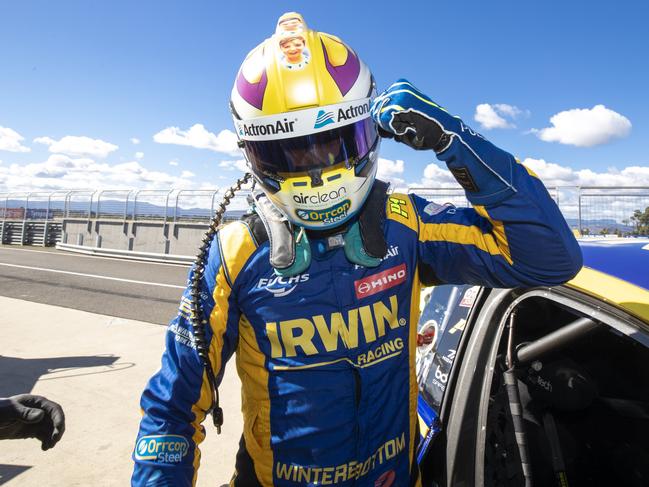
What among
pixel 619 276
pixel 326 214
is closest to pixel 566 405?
pixel 619 276

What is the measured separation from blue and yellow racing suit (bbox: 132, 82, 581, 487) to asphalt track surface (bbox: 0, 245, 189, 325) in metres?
6.03

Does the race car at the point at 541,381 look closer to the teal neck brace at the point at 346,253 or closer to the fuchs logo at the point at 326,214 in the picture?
the teal neck brace at the point at 346,253

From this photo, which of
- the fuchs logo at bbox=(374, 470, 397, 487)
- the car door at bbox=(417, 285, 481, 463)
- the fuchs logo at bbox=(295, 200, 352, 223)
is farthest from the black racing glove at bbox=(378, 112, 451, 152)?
the fuchs logo at bbox=(374, 470, 397, 487)

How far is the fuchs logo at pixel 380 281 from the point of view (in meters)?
1.43

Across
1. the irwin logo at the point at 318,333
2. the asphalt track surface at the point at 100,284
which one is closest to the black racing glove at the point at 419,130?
the irwin logo at the point at 318,333

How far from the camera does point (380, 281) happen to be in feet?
4.77

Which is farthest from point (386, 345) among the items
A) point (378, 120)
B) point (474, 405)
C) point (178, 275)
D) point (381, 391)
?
point (178, 275)

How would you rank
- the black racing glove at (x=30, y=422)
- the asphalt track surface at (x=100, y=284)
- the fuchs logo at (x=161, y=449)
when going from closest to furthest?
the fuchs logo at (x=161, y=449), the black racing glove at (x=30, y=422), the asphalt track surface at (x=100, y=284)

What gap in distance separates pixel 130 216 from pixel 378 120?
1787 cm

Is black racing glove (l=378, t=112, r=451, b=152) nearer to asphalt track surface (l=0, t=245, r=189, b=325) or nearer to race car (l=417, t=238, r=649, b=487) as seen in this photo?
race car (l=417, t=238, r=649, b=487)

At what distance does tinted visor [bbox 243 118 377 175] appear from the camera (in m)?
1.42

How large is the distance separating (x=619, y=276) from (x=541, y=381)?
0.73 meters

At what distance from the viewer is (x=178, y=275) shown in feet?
39.0

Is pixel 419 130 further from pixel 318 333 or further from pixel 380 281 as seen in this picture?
pixel 318 333
